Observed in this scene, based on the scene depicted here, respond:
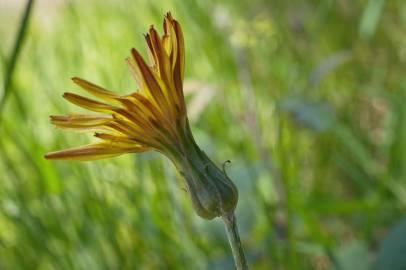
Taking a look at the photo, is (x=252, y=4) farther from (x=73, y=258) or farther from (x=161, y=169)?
(x=73, y=258)

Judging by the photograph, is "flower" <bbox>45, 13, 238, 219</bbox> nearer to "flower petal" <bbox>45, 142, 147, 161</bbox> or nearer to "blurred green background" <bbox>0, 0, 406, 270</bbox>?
"flower petal" <bbox>45, 142, 147, 161</bbox>

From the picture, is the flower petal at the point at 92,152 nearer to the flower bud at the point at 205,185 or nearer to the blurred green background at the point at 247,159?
the flower bud at the point at 205,185

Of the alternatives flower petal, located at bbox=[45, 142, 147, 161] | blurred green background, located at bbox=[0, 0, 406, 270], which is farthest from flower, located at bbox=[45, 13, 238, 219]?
blurred green background, located at bbox=[0, 0, 406, 270]

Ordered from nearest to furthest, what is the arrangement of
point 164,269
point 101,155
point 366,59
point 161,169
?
1. point 101,155
2. point 164,269
3. point 161,169
4. point 366,59

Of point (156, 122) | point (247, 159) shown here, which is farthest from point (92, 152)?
point (247, 159)

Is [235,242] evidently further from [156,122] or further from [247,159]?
[247,159]

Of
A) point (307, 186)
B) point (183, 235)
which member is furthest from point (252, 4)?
point (183, 235)
